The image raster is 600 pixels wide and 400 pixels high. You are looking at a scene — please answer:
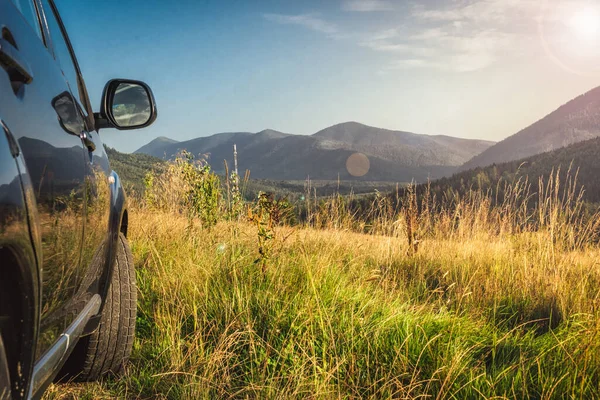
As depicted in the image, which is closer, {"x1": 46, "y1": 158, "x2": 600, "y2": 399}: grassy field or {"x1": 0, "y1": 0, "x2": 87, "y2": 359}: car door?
{"x1": 0, "y1": 0, "x2": 87, "y2": 359}: car door

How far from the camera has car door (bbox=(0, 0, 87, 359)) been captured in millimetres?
1009

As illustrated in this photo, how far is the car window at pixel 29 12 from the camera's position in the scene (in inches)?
50.6

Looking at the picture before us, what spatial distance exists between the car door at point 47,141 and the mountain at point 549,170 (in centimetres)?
5233

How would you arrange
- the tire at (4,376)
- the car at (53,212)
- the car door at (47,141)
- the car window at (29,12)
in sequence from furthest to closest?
the car window at (29,12)
the car door at (47,141)
the car at (53,212)
the tire at (4,376)

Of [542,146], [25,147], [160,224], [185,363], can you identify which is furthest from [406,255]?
[542,146]

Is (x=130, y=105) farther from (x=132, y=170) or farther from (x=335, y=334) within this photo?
(x=132, y=170)

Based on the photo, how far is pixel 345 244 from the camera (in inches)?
213

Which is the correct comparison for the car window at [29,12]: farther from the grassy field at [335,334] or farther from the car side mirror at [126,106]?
the grassy field at [335,334]

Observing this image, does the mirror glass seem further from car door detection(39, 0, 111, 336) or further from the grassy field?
the grassy field

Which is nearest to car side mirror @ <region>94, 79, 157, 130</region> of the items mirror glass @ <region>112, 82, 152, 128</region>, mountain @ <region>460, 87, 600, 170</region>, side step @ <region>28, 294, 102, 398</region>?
mirror glass @ <region>112, 82, 152, 128</region>

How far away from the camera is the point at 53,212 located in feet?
3.85

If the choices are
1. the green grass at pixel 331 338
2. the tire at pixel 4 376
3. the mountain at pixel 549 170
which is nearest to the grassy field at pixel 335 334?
the green grass at pixel 331 338

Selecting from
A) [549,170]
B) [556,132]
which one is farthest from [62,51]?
[556,132]

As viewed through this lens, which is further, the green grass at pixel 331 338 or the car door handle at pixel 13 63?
the green grass at pixel 331 338
